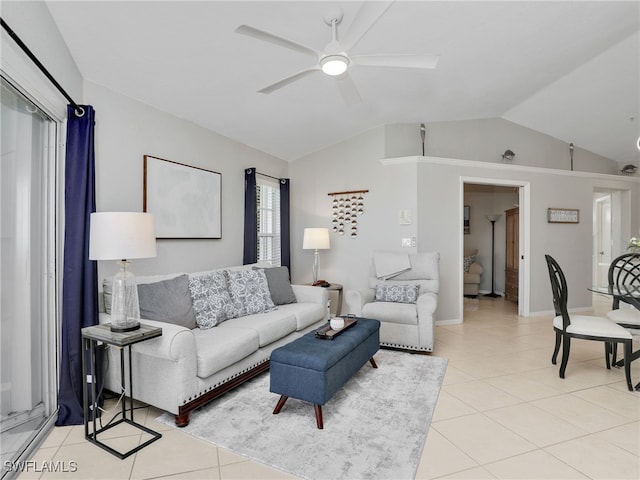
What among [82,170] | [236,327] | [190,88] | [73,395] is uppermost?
[190,88]

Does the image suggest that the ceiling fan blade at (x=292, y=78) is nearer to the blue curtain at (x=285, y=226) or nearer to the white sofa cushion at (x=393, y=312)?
the white sofa cushion at (x=393, y=312)

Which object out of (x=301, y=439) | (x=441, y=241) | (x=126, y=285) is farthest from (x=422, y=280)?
(x=126, y=285)

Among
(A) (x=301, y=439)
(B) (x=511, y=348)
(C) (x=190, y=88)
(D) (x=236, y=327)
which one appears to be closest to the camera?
(A) (x=301, y=439)

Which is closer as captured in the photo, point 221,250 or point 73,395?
point 73,395

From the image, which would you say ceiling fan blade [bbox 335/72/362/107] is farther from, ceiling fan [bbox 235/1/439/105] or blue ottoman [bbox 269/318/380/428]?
blue ottoman [bbox 269/318/380/428]

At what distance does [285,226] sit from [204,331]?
266 centimetres

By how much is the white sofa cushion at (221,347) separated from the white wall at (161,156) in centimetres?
99

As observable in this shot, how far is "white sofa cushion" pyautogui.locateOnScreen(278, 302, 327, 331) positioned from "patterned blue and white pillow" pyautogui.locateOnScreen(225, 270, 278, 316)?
0.59ft

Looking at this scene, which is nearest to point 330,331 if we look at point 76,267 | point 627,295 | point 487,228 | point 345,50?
point 76,267

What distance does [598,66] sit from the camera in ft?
13.0

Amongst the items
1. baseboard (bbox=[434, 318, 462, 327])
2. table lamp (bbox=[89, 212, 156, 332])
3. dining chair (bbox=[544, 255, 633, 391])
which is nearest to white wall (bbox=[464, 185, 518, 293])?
baseboard (bbox=[434, 318, 462, 327])

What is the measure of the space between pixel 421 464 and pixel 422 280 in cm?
251

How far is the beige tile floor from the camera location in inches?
70.7

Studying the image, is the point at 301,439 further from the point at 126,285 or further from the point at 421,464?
the point at 126,285
